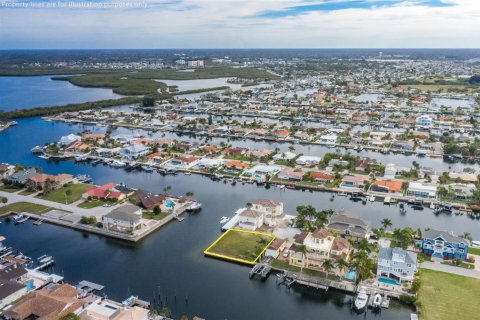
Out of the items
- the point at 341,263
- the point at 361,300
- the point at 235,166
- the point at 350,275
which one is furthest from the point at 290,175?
the point at 361,300

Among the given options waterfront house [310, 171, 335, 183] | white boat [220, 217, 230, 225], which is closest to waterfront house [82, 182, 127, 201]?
white boat [220, 217, 230, 225]

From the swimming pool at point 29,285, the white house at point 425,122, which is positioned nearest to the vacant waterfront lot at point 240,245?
the swimming pool at point 29,285

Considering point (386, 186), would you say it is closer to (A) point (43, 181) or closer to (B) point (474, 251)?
(B) point (474, 251)

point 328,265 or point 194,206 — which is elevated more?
point 328,265

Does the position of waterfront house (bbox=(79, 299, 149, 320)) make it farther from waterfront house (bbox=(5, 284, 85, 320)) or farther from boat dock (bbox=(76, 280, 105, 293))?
boat dock (bbox=(76, 280, 105, 293))

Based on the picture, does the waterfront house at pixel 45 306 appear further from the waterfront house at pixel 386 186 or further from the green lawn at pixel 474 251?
the waterfront house at pixel 386 186

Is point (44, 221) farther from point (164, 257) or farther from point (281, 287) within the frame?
point (281, 287)
